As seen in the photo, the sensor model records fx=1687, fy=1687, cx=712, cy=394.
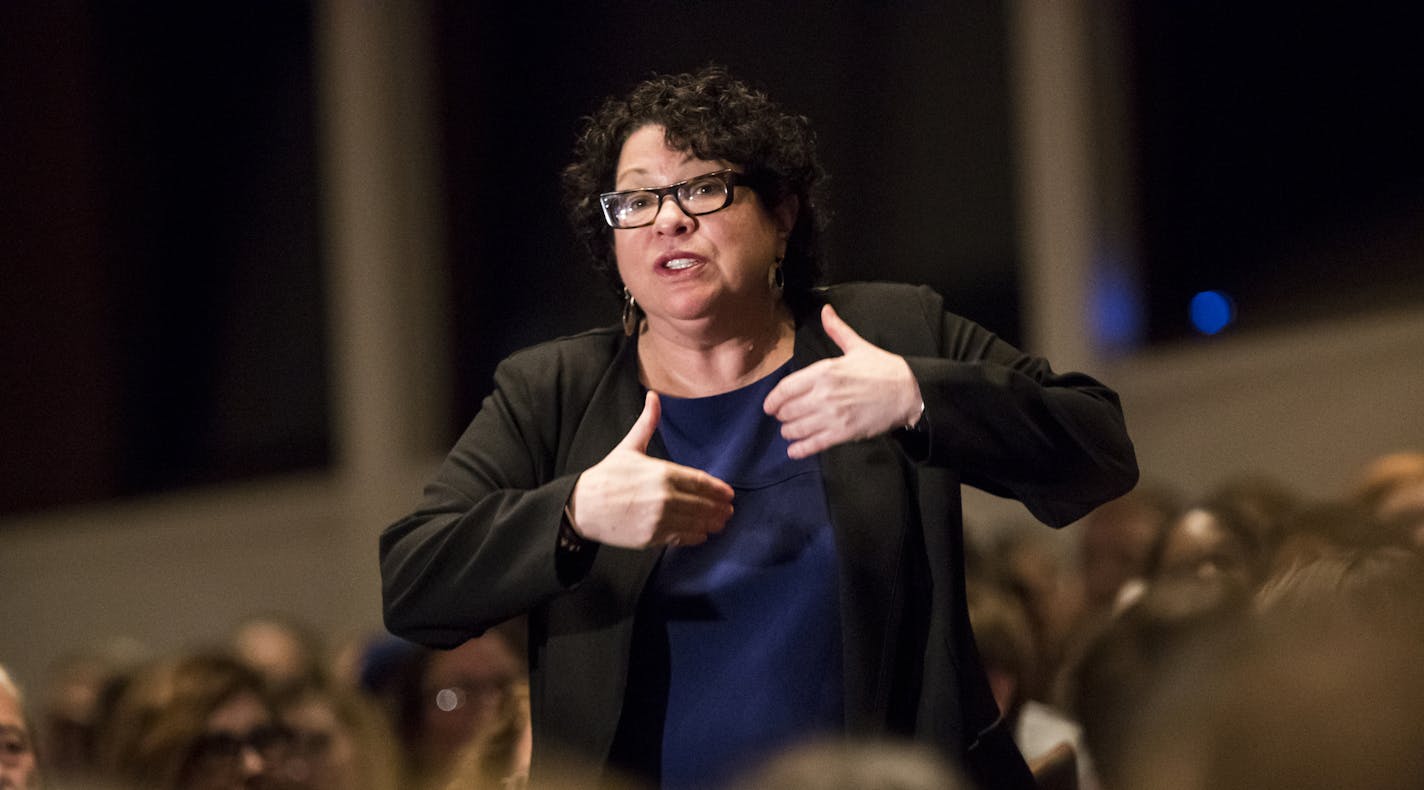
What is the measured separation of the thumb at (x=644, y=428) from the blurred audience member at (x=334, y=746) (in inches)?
61.9

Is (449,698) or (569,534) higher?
(569,534)

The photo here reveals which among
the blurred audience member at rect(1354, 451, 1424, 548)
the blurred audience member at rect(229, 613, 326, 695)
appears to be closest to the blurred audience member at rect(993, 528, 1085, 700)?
the blurred audience member at rect(1354, 451, 1424, 548)

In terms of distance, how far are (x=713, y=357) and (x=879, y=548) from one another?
0.32 m

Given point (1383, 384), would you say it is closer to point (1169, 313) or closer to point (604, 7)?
point (1169, 313)

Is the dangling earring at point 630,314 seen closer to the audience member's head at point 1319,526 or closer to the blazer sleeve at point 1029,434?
the blazer sleeve at point 1029,434

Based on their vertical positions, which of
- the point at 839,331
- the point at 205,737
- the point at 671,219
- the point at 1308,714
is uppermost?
the point at 671,219

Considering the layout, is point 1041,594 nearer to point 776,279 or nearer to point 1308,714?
point 776,279

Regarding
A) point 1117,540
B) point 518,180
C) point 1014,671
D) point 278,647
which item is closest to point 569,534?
point 1014,671

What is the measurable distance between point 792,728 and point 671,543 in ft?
0.82

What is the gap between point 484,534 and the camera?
1767mm

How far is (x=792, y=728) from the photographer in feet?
5.79

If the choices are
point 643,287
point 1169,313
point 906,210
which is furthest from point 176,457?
point 643,287

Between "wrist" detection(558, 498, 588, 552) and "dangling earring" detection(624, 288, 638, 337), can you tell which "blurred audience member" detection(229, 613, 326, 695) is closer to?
"dangling earring" detection(624, 288, 638, 337)

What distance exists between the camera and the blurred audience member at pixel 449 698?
342cm
